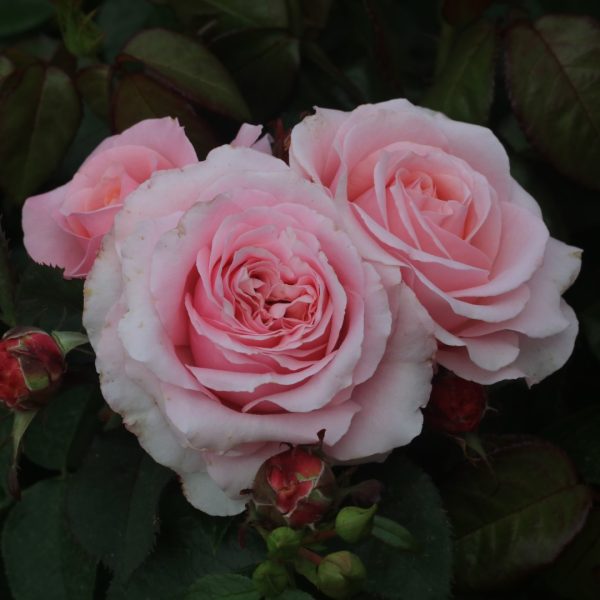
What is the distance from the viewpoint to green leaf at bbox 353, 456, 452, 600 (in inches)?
26.6

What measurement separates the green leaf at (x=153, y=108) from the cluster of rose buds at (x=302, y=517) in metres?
0.34

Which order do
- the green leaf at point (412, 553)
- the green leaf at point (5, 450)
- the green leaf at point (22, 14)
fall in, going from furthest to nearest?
1. the green leaf at point (22, 14)
2. the green leaf at point (5, 450)
3. the green leaf at point (412, 553)

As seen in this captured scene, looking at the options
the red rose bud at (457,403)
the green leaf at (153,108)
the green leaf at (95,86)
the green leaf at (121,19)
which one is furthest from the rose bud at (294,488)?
the green leaf at (121,19)

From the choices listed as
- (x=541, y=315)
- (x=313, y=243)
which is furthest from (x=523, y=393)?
(x=313, y=243)

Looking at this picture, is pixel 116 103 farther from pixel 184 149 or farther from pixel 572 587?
pixel 572 587

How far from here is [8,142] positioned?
86 centimetres

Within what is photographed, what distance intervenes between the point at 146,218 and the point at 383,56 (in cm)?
40

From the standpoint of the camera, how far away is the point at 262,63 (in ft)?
3.05

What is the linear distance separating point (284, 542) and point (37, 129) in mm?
487

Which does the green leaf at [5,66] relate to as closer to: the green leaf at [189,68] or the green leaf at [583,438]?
the green leaf at [189,68]

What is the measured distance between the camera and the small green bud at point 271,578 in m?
0.59

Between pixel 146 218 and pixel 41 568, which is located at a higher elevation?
pixel 146 218

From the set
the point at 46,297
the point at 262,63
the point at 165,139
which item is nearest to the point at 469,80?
the point at 262,63

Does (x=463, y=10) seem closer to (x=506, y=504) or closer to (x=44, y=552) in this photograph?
(x=506, y=504)
